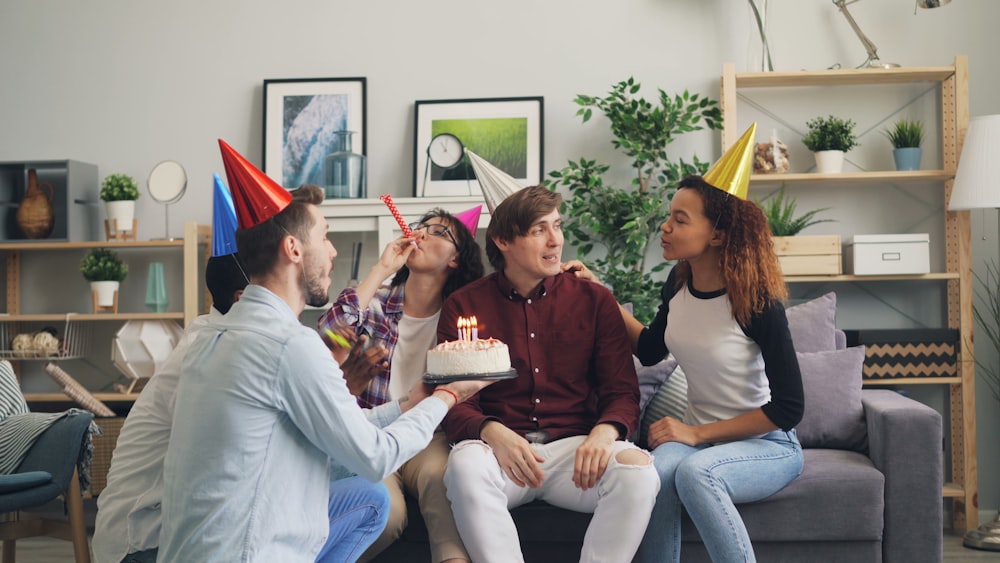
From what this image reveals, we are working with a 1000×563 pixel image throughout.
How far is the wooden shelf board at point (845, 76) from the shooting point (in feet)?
12.7

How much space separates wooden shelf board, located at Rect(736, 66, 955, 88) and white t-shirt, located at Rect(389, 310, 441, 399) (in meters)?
1.93

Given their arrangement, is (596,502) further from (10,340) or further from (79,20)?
(79,20)

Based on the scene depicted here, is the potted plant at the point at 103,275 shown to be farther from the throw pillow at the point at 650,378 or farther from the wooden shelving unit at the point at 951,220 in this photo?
the wooden shelving unit at the point at 951,220

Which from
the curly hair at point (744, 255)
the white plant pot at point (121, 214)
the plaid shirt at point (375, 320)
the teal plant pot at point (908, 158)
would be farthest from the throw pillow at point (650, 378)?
the white plant pot at point (121, 214)

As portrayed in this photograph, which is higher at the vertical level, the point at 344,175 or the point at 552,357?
the point at 344,175

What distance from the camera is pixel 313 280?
1.85m

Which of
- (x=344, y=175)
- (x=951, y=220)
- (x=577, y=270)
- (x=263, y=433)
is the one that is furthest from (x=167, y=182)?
(x=951, y=220)

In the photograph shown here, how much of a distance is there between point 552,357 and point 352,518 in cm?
78

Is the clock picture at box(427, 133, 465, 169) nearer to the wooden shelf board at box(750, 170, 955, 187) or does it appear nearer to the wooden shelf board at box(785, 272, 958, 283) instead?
the wooden shelf board at box(750, 170, 955, 187)

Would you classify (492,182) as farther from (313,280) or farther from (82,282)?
(82,282)

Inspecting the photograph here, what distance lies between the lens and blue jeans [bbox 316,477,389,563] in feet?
6.79

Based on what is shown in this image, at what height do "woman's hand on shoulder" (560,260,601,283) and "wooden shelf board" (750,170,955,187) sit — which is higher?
"wooden shelf board" (750,170,955,187)

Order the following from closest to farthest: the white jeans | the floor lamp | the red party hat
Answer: the red party hat
the white jeans
the floor lamp

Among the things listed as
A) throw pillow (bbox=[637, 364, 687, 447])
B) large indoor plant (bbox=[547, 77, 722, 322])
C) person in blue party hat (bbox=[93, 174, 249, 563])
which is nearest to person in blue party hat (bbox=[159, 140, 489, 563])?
person in blue party hat (bbox=[93, 174, 249, 563])
